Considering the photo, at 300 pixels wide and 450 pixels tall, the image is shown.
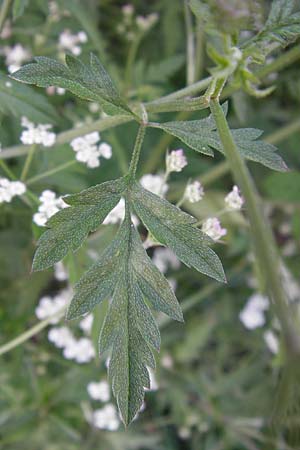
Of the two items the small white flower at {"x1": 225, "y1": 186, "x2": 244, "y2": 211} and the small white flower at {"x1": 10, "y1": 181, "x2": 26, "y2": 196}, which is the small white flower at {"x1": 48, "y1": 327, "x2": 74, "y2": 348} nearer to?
the small white flower at {"x1": 10, "y1": 181, "x2": 26, "y2": 196}

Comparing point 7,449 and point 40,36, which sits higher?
point 40,36

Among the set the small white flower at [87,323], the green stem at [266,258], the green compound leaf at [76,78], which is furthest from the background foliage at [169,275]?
the green stem at [266,258]

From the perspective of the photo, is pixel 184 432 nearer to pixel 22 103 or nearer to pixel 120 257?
pixel 120 257

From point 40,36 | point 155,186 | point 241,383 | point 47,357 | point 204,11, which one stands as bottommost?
point 241,383

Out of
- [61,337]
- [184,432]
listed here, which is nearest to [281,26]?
[61,337]

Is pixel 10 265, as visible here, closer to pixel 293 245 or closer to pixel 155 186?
pixel 155 186

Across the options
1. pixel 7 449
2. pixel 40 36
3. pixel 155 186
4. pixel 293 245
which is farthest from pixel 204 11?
pixel 7 449

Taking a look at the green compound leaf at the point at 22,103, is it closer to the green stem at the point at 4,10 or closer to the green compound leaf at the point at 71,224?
the green stem at the point at 4,10
